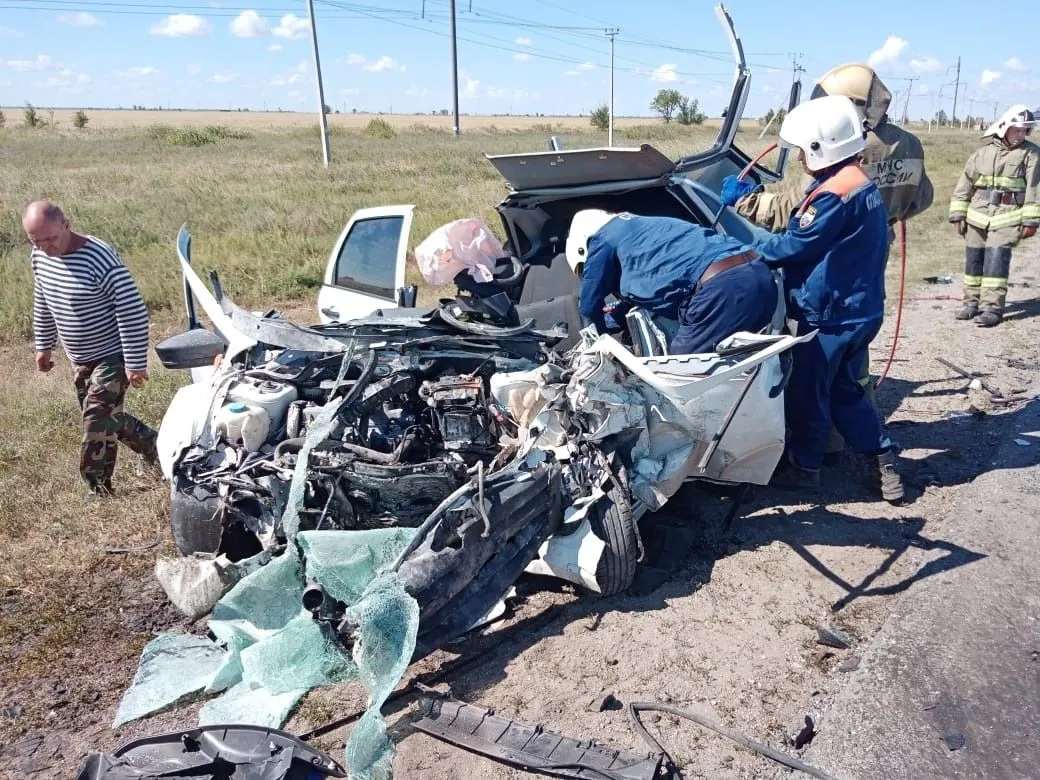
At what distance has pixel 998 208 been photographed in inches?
307

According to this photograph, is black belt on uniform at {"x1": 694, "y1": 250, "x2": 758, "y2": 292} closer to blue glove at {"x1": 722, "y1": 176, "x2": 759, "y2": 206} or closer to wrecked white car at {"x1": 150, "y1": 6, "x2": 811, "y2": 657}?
wrecked white car at {"x1": 150, "y1": 6, "x2": 811, "y2": 657}

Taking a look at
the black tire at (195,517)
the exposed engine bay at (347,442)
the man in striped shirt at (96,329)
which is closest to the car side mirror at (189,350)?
the exposed engine bay at (347,442)

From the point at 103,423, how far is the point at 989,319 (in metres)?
7.45

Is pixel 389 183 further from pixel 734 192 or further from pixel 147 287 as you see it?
pixel 734 192

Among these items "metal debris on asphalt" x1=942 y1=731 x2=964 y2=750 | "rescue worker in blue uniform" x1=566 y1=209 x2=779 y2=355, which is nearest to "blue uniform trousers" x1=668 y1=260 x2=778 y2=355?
"rescue worker in blue uniform" x1=566 y1=209 x2=779 y2=355

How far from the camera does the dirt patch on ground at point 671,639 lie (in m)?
2.83

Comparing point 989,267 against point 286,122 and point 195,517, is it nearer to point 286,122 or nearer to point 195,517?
point 195,517

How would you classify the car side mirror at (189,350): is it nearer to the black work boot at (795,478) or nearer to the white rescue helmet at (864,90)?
the black work boot at (795,478)

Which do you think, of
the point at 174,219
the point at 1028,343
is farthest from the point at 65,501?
the point at 174,219

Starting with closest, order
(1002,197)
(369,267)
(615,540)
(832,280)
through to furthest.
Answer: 1. (615,540)
2. (832,280)
3. (369,267)
4. (1002,197)

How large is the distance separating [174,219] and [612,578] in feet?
46.0

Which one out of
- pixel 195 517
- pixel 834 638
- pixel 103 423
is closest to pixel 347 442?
pixel 195 517

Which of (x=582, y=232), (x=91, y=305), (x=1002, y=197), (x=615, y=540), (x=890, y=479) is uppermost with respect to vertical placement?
(x=582, y=232)

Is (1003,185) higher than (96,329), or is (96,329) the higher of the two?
(1003,185)
